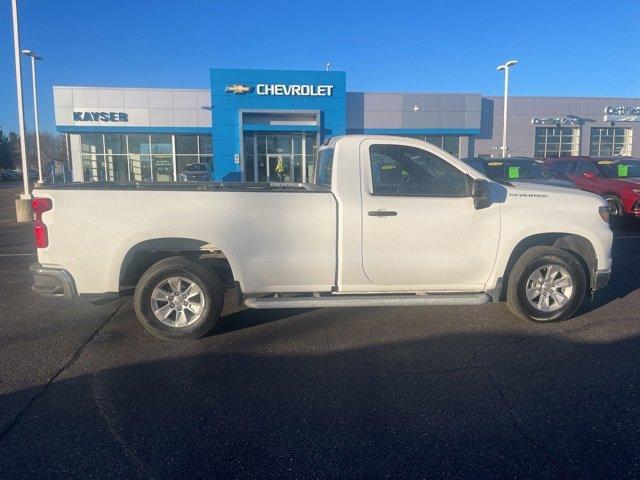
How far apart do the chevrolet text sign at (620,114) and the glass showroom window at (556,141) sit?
7.51 feet

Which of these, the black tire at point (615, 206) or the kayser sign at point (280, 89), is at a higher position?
the kayser sign at point (280, 89)

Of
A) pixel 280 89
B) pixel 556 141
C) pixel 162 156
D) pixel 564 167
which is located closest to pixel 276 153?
pixel 280 89

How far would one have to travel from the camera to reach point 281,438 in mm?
3564

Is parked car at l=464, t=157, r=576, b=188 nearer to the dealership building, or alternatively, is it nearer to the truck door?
the truck door

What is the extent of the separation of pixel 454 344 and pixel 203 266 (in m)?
2.62

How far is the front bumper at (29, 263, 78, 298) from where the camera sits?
17.4 ft

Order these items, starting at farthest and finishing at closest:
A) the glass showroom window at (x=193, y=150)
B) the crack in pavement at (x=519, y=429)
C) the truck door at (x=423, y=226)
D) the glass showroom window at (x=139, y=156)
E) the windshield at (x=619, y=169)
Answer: the glass showroom window at (x=193, y=150)
the glass showroom window at (x=139, y=156)
the windshield at (x=619, y=169)
the truck door at (x=423, y=226)
the crack in pavement at (x=519, y=429)

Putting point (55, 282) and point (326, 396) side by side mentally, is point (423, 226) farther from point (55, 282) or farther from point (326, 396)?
point (55, 282)

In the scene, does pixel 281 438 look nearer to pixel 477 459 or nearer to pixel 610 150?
pixel 477 459

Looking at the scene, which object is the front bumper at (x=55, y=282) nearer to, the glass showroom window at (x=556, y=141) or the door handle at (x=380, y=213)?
the door handle at (x=380, y=213)

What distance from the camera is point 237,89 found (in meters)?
27.5

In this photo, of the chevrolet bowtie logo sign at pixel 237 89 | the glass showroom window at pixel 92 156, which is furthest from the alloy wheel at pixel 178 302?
the glass showroom window at pixel 92 156

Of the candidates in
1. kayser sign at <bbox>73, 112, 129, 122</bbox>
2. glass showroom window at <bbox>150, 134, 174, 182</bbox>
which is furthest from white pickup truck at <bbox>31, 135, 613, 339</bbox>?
glass showroom window at <bbox>150, 134, 174, 182</bbox>

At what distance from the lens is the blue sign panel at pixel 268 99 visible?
27.7 metres
